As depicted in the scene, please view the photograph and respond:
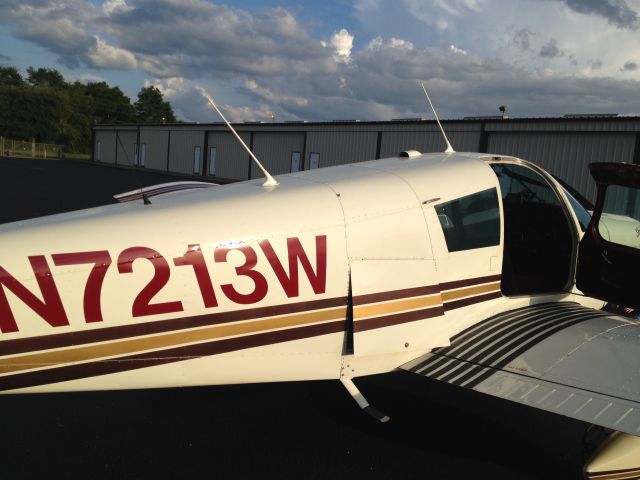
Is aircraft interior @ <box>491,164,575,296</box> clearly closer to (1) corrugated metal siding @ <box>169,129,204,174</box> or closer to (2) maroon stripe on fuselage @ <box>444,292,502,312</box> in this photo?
(2) maroon stripe on fuselage @ <box>444,292,502,312</box>

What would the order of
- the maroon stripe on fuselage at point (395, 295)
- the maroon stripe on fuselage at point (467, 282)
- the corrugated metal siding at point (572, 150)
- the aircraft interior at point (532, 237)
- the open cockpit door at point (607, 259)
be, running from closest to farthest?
the maroon stripe on fuselage at point (395, 295) < the maroon stripe on fuselage at point (467, 282) < the open cockpit door at point (607, 259) < the aircraft interior at point (532, 237) < the corrugated metal siding at point (572, 150)

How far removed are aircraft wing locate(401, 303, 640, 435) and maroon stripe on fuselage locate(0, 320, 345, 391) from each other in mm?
797

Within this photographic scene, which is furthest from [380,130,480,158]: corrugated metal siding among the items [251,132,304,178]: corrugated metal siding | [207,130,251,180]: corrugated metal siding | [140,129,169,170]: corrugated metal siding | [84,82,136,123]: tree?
[84,82,136,123]: tree

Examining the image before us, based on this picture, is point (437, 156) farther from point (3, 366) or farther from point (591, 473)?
point (3, 366)

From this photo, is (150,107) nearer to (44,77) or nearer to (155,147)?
(44,77)

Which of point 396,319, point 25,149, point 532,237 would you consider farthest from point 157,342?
point 25,149

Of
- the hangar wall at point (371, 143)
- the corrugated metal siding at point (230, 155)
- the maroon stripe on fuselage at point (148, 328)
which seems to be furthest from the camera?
the corrugated metal siding at point (230, 155)

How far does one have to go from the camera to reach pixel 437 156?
14.9ft

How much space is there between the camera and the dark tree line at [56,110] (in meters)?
70.2

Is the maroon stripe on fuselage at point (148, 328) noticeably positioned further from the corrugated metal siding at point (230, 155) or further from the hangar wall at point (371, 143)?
the corrugated metal siding at point (230, 155)

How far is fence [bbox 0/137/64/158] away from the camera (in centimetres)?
6366

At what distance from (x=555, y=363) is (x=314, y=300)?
1.61 metres

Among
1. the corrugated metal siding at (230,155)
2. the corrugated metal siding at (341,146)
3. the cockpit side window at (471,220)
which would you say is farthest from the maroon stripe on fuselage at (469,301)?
the corrugated metal siding at (230,155)

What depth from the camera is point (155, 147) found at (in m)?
44.9
